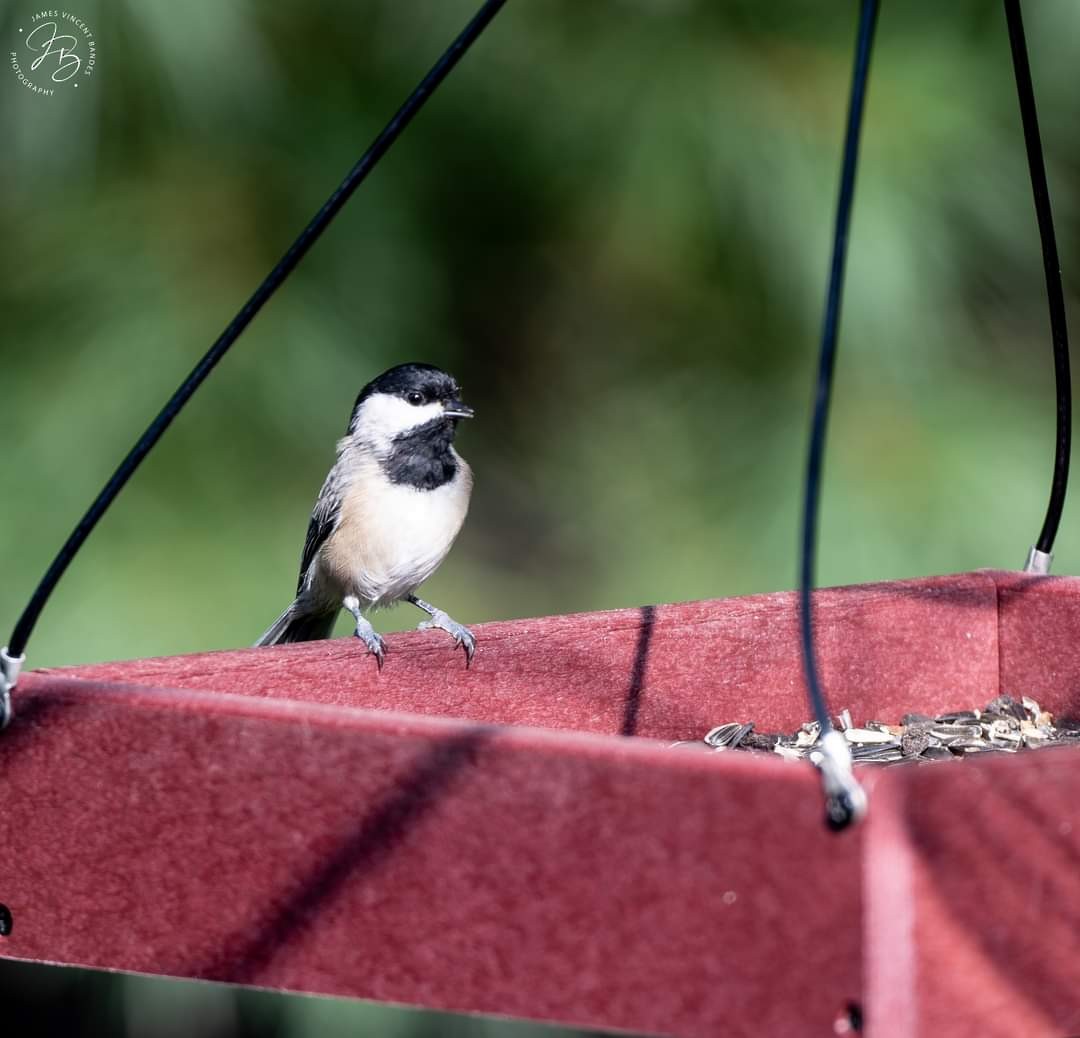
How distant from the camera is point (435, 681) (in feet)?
5.84

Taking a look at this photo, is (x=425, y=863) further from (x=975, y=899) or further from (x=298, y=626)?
(x=298, y=626)

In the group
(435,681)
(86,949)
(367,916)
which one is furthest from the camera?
(435,681)

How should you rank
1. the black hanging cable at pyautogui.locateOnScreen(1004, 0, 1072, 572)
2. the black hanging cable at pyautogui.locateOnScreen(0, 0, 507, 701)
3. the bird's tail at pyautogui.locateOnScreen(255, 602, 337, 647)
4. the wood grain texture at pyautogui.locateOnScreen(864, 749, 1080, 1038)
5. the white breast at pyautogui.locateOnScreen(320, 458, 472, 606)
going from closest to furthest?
the wood grain texture at pyautogui.locateOnScreen(864, 749, 1080, 1038)
the black hanging cable at pyautogui.locateOnScreen(0, 0, 507, 701)
the black hanging cable at pyautogui.locateOnScreen(1004, 0, 1072, 572)
the white breast at pyautogui.locateOnScreen(320, 458, 472, 606)
the bird's tail at pyautogui.locateOnScreen(255, 602, 337, 647)

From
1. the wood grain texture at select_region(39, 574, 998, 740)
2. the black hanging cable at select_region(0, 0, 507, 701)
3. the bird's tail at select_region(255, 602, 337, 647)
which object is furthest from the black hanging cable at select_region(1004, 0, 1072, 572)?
the bird's tail at select_region(255, 602, 337, 647)

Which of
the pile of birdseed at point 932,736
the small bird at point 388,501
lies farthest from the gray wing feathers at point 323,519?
the pile of birdseed at point 932,736

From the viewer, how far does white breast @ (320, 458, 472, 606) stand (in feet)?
7.85

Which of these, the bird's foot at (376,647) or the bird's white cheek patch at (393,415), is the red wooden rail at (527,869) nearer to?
the bird's foot at (376,647)

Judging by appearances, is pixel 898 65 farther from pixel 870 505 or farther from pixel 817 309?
A: pixel 870 505

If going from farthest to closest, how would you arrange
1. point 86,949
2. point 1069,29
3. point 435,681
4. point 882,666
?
point 1069,29
point 882,666
point 435,681
point 86,949

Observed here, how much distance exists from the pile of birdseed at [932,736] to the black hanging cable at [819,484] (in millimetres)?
704

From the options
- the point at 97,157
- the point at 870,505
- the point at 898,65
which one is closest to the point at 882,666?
the point at 870,505

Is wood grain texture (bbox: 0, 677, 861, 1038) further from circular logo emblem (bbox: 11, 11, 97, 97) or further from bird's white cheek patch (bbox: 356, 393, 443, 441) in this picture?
circular logo emblem (bbox: 11, 11, 97, 97)

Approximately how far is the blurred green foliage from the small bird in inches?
14.2

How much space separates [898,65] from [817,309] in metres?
0.55
